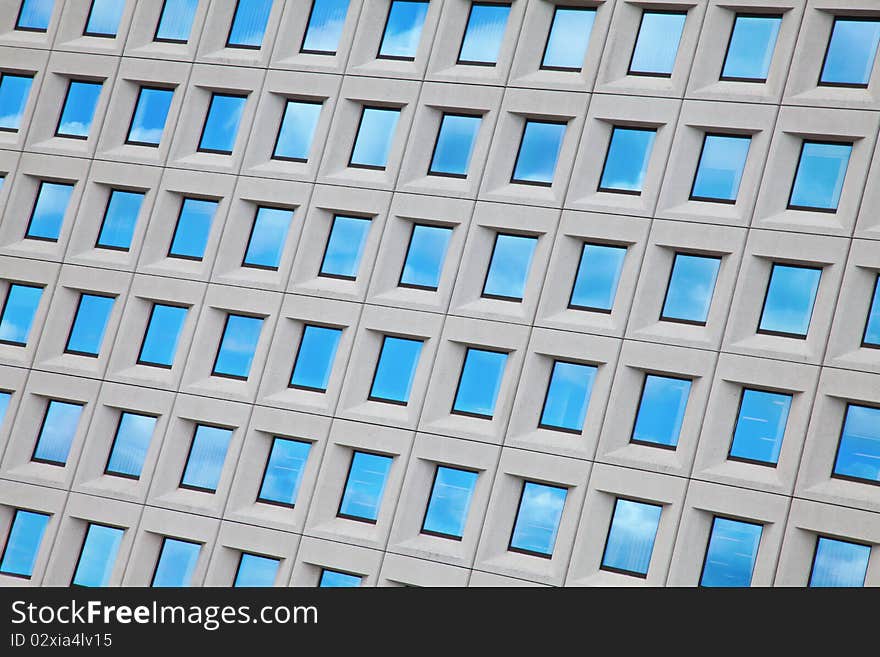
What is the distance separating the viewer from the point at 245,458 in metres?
22.0

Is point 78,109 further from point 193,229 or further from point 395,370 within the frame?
point 395,370

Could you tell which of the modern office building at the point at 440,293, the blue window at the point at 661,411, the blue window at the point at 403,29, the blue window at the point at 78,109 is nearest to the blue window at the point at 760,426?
the modern office building at the point at 440,293

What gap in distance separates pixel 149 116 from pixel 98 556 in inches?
415

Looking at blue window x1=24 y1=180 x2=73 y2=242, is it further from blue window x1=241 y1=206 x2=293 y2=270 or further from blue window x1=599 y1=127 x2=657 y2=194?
blue window x1=599 y1=127 x2=657 y2=194

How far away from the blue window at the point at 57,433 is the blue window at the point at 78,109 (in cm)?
667

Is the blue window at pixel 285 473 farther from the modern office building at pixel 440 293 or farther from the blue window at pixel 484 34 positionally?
the blue window at pixel 484 34

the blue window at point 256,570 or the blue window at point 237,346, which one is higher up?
the blue window at point 237,346

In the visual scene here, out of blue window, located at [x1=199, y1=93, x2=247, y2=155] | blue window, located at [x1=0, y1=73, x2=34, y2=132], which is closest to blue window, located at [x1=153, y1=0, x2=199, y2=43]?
blue window, located at [x1=199, y1=93, x2=247, y2=155]

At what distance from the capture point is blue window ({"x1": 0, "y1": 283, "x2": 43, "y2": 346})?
23.8 meters

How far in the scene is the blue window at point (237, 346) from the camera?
2261 cm

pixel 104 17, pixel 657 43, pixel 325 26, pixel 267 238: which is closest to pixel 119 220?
pixel 267 238

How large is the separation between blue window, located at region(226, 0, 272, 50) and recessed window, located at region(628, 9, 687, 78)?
8.78m
